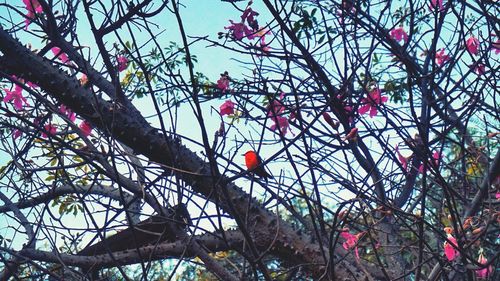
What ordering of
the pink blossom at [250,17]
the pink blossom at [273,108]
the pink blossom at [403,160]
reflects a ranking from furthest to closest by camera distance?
1. the pink blossom at [250,17]
2. the pink blossom at [403,160]
3. the pink blossom at [273,108]

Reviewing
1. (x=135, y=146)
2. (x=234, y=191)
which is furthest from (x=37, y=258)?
(x=234, y=191)

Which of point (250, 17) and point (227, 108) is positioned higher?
point (250, 17)

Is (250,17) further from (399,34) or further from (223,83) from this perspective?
(399,34)

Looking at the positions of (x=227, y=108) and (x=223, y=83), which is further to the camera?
(x=223, y=83)

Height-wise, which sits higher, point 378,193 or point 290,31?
point 290,31

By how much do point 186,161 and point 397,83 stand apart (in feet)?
6.15

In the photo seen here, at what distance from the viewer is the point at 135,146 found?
3408mm

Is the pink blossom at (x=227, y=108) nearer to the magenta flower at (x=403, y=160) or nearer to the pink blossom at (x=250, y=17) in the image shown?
the pink blossom at (x=250, y=17)

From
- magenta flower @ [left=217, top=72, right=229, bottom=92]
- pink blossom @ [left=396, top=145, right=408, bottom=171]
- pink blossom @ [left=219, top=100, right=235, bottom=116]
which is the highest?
magenta flower @ [left=217, top=72, right=229, bottom=92]

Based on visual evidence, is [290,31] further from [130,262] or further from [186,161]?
[130,262]

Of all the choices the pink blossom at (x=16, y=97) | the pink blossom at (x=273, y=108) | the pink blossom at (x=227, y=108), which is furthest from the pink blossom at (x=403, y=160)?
the pink blossom at (x=16, y=97)

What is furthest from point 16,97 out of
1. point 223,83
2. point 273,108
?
point 273,108

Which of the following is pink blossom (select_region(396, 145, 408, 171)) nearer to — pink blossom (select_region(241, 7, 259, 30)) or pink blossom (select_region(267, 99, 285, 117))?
pink blossom (select_region(267, 99, 285, 117))

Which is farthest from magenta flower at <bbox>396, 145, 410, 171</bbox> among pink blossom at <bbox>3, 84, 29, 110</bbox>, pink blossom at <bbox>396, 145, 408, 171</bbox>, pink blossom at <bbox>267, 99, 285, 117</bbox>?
pink blossom at <bbox>3, 84, 29, 110</bbox>
